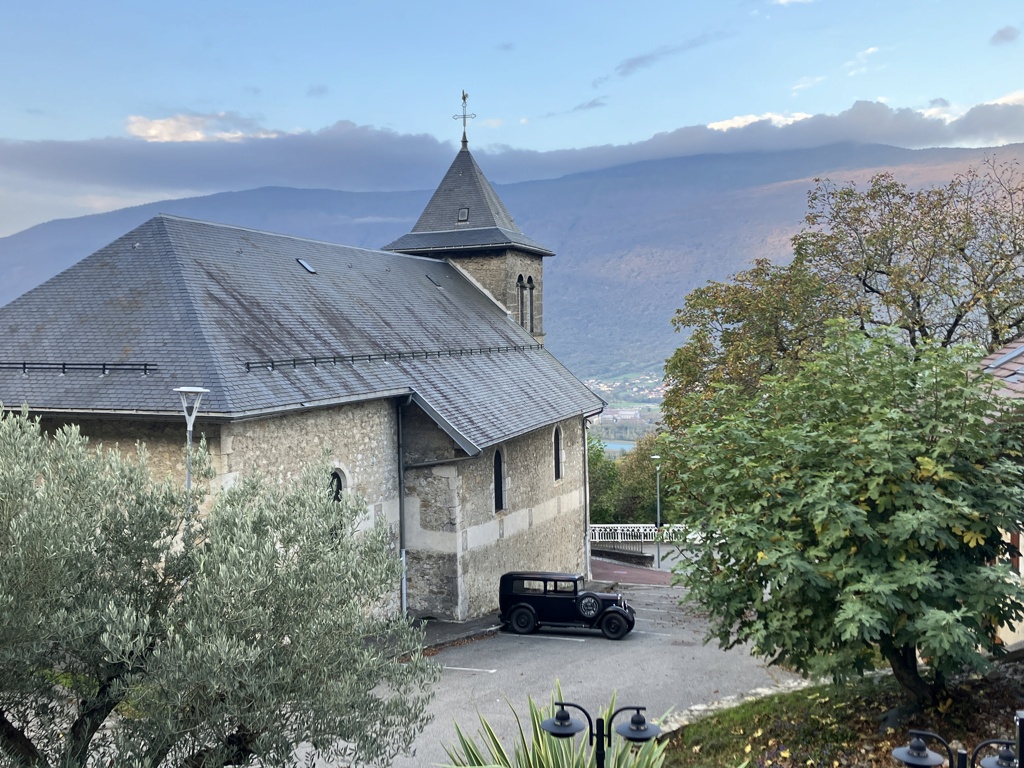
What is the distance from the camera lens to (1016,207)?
21.4 m

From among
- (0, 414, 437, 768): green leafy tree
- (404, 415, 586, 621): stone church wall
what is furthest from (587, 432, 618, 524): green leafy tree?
(0, 414, 437, 768): green leafy tree

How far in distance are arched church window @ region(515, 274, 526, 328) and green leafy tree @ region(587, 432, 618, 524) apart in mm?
14710

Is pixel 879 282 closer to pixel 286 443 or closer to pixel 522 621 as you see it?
pixel 522 621

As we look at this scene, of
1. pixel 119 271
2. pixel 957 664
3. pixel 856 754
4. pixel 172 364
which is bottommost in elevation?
pixel 856 754

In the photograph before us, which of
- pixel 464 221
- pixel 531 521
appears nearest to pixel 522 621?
→ pixel 531 521

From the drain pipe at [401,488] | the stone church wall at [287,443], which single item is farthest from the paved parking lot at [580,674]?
the stone church wall at [287,443]

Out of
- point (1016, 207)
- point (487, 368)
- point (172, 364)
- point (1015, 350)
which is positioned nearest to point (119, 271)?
A: point (172, 364)

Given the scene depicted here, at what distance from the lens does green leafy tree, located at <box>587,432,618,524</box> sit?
48.0 metres

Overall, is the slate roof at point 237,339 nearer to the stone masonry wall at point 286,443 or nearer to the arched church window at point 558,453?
the stone masonry wall at point 286,443

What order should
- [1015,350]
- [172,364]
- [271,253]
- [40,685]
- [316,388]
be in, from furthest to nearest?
[271,253], [316,388], [172,364], [1015,350], [40,685]

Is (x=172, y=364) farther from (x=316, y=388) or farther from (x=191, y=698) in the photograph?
Result: (x=191, y=698)

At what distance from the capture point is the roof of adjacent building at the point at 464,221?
32156mm

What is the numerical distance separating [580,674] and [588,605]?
3.70 meters

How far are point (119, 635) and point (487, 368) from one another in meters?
19.2
